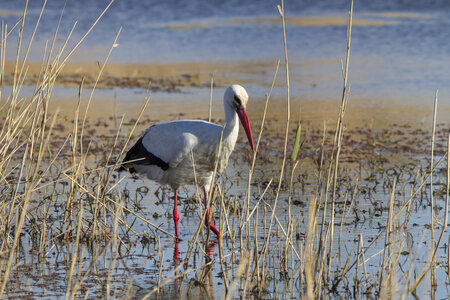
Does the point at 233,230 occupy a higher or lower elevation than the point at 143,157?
lower

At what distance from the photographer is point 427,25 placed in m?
20.0

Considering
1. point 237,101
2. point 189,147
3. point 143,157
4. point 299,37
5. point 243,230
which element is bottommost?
point 243,230

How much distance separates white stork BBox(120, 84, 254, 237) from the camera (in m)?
5.71

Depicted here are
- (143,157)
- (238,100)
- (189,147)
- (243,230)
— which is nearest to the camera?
(238,100)

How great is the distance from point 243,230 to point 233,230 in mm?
1203

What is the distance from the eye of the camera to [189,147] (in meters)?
5.83

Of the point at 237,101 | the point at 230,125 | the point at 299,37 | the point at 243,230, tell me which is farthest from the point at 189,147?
the point at 299,37

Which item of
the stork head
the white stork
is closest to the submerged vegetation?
the white stork

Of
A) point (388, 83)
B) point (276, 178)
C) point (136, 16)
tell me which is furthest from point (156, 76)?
point (136, 16)

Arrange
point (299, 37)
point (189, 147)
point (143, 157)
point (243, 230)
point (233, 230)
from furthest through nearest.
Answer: point (299, 37), point (143, 157), point (243, 230), point (189, 147), point (233, 230)

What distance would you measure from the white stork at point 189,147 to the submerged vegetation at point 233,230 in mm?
260

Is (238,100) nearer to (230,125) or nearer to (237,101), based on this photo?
(237,101)

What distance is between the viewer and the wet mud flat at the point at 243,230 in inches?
174

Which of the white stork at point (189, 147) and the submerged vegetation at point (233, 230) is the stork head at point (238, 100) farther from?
the submerged vegetation at point (233, 230)
